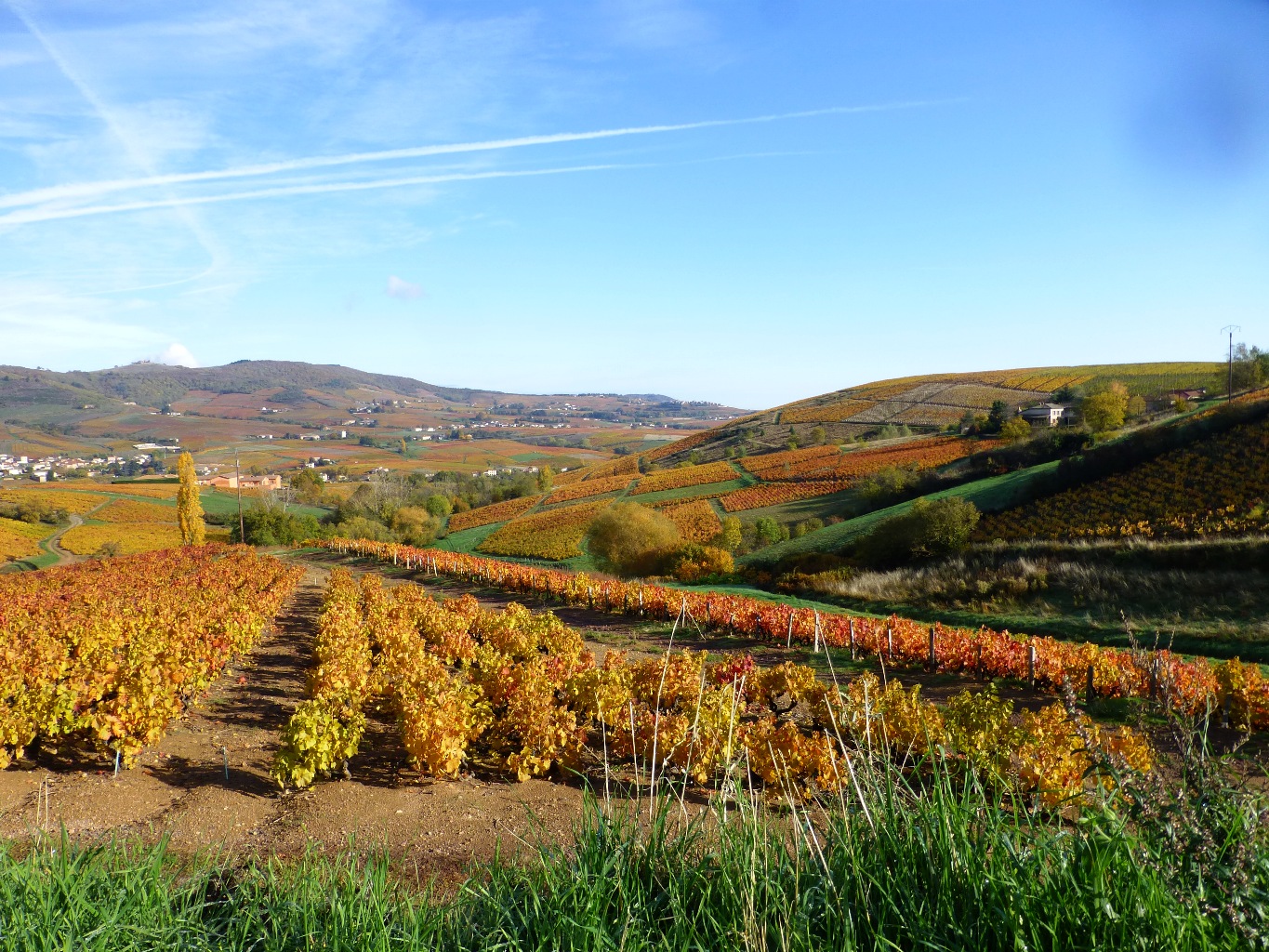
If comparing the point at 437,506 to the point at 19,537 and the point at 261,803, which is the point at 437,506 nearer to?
the point at 19,537

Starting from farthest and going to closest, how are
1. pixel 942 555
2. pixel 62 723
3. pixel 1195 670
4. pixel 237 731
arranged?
1. pixel 942 555
2. pixel 1195 670
3. pixel 237 731
4. pixel 62 723

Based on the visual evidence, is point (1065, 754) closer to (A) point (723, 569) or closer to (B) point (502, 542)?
(A) point (723, 569)

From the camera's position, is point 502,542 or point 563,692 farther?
point 502,542

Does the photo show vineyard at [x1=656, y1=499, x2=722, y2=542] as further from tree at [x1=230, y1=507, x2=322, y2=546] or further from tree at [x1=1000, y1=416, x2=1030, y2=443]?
tree at [x1=1000, y1=416, x2=1030, y2=443]

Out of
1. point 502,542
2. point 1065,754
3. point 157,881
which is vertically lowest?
point 502,542

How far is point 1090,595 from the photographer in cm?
2214

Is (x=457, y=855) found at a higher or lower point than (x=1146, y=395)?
lower

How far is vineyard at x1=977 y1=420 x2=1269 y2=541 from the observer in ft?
91.9

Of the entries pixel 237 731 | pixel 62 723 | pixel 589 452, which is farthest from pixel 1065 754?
pixel 589 452

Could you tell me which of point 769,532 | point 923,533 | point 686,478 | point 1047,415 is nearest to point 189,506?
point 769,532

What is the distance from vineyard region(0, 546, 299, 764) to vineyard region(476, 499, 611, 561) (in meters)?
28.1

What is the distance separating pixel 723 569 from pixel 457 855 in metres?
31.8

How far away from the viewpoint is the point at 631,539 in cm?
4106

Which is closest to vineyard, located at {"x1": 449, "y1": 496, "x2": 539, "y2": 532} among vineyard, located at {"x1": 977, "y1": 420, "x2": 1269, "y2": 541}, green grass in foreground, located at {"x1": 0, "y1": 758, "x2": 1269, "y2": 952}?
vineyard, located at {"x1": 977, "y1": 420, "x2": 1269, "y2": 541}
